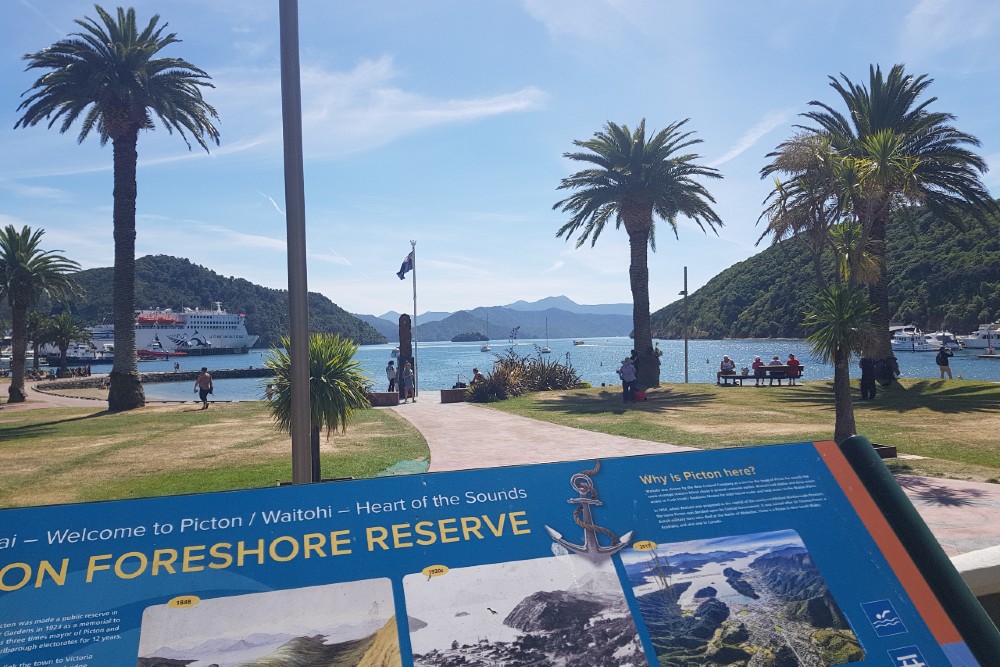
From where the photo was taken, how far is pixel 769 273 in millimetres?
87250

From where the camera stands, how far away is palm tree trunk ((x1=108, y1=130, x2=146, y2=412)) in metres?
23.7

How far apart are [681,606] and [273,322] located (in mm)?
151575

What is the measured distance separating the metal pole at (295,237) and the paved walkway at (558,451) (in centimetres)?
320

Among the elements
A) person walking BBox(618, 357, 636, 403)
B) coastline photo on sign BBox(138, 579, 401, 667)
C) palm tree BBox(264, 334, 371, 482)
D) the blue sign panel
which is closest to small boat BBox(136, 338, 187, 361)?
person walking BBox(618, 357, 636, 403)

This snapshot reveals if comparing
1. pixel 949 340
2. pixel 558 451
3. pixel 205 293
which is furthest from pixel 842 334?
pixel 205 293

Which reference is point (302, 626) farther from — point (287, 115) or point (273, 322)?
point (273, 322)

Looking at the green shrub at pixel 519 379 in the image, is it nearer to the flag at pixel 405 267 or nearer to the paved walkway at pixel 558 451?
the paved walkway at pixel 558 451

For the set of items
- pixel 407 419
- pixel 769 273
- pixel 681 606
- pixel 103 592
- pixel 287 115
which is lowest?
pixel 407 419

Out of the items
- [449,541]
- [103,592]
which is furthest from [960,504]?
[103,592]

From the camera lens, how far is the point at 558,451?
12.0 metres

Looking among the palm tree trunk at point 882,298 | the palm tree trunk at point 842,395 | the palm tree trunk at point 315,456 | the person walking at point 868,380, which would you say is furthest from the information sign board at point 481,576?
the palm tree trunk at point 882,298

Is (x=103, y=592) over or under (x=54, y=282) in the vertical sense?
under

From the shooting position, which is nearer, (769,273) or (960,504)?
(960,504)

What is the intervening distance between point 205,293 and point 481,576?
546ft
